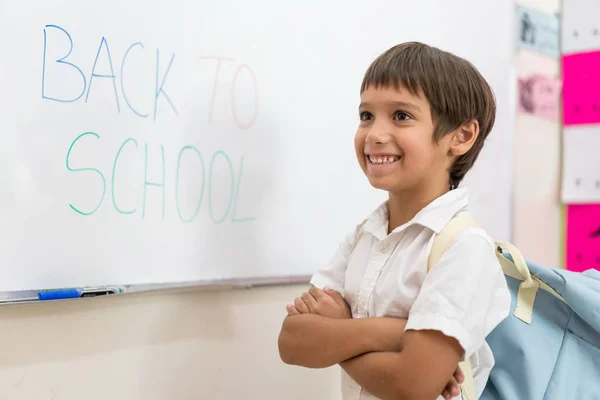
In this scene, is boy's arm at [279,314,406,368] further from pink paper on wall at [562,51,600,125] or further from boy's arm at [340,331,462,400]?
pink paper on wall at [562,51,600,125]

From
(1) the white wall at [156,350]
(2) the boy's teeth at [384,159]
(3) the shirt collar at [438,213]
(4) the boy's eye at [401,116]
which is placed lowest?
(1) the white wall at [156,350]

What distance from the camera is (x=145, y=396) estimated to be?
2.99ft

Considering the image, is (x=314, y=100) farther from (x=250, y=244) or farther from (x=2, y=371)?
(x=2, y=371)

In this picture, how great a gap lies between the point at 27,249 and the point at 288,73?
1.66ft

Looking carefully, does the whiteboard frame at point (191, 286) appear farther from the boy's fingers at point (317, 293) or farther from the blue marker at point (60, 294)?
the boy's fingers at point (317, 293)

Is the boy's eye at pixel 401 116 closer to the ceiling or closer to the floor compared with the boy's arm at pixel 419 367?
closer to the ceiling

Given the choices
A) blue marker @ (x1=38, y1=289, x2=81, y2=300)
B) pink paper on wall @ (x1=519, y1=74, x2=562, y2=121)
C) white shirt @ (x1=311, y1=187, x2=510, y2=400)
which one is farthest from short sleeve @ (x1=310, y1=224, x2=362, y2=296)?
pink paper on wall @ (x1=519, y1=74, x2=562, y2=121)

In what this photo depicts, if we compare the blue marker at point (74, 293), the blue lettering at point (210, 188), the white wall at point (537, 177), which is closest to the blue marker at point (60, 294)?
the blue marker at point (74, 293)

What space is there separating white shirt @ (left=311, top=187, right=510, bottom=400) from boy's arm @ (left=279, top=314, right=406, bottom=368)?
4 cm

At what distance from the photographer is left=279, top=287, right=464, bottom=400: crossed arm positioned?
0.70 metres

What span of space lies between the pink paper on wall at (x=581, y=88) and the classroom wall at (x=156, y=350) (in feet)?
3.16

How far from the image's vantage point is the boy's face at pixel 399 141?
2.61 ft

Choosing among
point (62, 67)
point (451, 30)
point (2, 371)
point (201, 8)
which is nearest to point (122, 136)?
point (62, 67)

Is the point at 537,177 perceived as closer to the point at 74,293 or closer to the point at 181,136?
the point at 181,136
